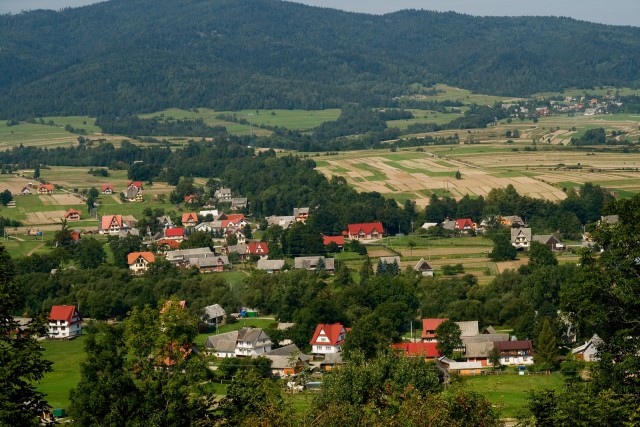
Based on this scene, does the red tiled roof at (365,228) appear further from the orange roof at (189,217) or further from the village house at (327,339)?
the village house at (327,339)

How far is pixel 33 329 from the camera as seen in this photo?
17141 millimetres

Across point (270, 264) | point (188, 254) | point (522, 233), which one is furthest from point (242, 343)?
point (522, 233)

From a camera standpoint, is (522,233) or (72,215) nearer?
(522,233)

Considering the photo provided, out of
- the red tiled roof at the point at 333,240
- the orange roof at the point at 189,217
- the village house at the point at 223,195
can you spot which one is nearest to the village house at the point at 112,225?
the orange roof at the point at 189,217

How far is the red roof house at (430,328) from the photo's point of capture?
40.2 meters

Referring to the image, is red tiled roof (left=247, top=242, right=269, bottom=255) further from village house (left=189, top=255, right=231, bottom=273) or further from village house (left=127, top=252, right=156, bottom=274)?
village house (left=127, top=252, right=156, bottom=274)

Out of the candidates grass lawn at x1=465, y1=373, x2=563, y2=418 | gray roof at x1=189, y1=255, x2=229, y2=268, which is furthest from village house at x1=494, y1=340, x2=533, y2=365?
gray roof at x1=189, y1=255, x2=229, y2=268

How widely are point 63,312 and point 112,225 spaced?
25.7 meters

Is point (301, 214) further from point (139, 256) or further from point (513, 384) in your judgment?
point (513, 384)

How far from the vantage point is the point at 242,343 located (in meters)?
40.2

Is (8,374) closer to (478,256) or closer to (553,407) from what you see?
(553,407)

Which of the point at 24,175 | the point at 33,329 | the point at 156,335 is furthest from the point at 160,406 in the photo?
the point at 24,175

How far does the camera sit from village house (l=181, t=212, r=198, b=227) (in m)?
72.1

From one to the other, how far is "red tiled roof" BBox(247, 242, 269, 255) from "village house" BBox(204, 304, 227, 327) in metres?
14.6
